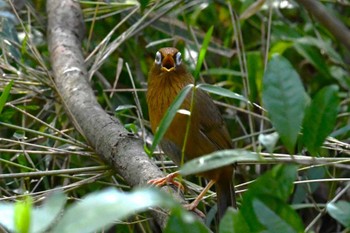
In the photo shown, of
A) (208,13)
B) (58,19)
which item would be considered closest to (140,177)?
(58,19)

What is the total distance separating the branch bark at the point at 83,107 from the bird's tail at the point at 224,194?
19.3 inches

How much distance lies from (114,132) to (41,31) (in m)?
1.41

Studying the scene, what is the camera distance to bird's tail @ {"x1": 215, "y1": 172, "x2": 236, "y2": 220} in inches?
120

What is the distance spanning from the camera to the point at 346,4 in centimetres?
441

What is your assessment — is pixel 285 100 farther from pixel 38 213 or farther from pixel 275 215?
pixel 38 213

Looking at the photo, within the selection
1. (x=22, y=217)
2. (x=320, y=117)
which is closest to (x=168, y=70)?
(x=320, y=117)

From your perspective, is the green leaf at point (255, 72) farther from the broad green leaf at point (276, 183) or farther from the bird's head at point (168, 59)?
the broad green leaf at point (276, 183)

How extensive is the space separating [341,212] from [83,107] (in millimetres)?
1802

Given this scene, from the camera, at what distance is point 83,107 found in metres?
3.07

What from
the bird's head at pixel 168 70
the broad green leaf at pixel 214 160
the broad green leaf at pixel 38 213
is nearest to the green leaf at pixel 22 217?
the broad green leaf at pixel 38 213

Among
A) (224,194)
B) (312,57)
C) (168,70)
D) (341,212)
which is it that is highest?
(168,70)

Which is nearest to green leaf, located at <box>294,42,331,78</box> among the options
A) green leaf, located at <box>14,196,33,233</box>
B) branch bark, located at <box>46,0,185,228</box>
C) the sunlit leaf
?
the sunlit leaf

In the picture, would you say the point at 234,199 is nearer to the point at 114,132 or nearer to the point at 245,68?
the point at 114,132

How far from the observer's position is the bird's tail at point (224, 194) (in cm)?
304
